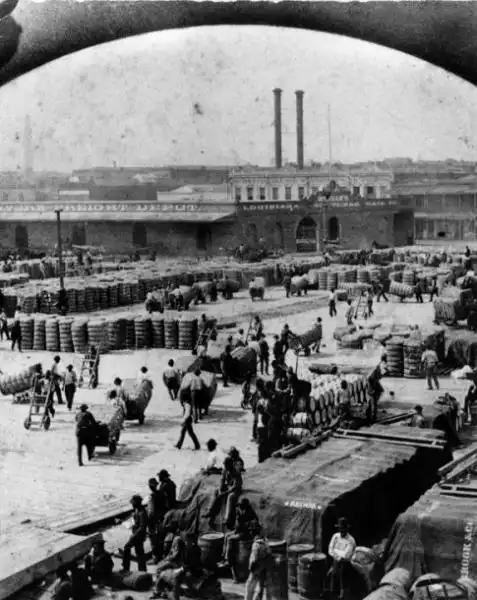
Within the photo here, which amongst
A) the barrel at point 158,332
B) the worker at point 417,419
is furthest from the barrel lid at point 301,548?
the barrel at point 158,332

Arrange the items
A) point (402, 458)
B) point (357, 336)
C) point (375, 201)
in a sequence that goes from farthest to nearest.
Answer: point (375, 201), point (357, 336), point (402, 458)

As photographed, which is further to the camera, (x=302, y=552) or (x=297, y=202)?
(x=297, y=202)

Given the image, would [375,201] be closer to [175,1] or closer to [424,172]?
[424,172]

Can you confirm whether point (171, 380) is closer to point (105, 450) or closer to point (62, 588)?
point (105, 450)

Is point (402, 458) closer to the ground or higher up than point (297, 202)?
closer to the ground

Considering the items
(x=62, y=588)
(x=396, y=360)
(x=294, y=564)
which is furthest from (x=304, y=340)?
(x=62, y=588)

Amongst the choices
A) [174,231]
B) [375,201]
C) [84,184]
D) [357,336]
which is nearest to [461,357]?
[357,336]

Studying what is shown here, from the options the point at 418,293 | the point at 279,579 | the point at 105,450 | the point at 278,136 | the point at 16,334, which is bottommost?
the point at 105,450
